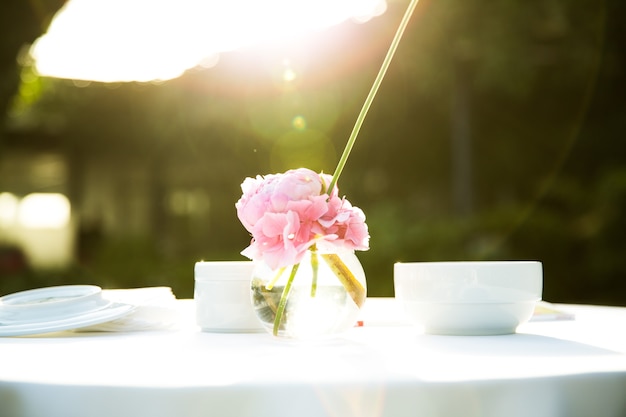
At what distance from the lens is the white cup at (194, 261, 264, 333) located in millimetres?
1220

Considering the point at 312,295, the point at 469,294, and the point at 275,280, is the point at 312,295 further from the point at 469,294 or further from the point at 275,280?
the point at 469,294

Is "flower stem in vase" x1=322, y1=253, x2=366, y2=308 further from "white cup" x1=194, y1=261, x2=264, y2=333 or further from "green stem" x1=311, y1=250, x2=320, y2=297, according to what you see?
"white cup" x1=194, y1=261, x2=264, y2=333

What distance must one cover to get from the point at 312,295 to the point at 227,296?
23 cm

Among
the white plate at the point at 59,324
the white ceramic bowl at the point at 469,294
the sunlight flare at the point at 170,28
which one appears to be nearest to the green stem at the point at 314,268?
the white ceramic bowl at the point at 469,294

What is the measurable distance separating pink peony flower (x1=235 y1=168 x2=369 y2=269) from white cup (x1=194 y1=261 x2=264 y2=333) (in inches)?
7.1

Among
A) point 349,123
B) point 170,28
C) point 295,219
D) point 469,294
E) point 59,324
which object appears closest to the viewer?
point 295,219

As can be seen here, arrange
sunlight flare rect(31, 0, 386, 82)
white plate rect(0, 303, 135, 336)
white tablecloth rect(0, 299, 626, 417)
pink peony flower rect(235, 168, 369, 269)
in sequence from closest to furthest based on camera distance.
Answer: white tablecloth rect(0, 299, 626, 417) < pink peony flower rect(235, 168, 369, 269) < white plate rect(0, 303, 135, 336) < sunlight flare rect(31, 0, 386, 82)

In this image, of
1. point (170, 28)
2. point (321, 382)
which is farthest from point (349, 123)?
point (321, 382)

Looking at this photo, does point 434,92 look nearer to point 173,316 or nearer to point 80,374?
point 173,316

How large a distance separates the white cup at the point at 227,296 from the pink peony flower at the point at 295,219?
0.18m

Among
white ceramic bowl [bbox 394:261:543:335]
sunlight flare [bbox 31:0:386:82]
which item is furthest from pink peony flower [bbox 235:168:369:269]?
sunlight flare [bbox 31:0:386:82]

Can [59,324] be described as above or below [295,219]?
below

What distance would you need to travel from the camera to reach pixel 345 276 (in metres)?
1.07

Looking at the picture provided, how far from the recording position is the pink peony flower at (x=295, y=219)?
989 millimetres
